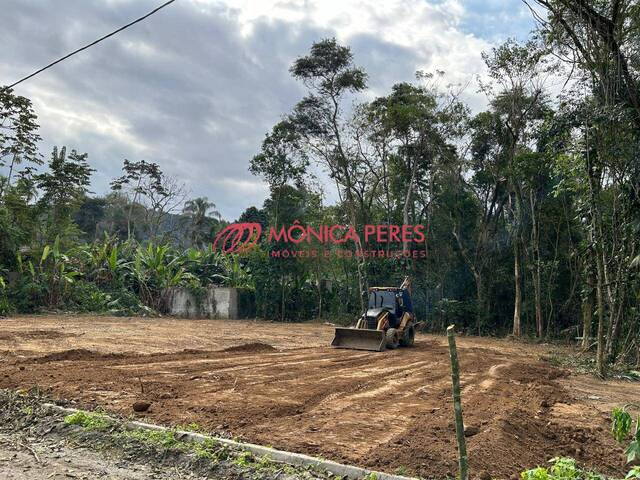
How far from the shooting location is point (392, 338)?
14.2 meters

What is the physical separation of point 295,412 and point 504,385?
444 cm

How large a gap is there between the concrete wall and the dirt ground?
49.2 ft

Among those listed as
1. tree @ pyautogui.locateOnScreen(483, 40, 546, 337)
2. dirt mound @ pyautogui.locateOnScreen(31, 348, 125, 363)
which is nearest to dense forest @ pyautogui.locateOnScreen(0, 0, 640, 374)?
tree @ pyautogui.locateOnScreen(483, 40, 546, 337)

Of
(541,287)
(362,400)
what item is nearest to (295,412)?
(362,400)

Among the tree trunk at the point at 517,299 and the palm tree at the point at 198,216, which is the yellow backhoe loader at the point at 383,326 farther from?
the palm tree at the point at 198,216

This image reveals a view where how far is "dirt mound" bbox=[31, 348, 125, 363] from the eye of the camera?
32.6 feet

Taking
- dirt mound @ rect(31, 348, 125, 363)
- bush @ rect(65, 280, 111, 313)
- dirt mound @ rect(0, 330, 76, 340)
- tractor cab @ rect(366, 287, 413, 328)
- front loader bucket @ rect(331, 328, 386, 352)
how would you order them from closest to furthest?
dirt mound @ rect(31, 348, 125, 363) < dirt mound @ rect(0, 330, 76, 340) < front loader bucket @ rect(331, 328, 386, 352) < tractor cab @ rect(366, 287, 413, 328) < bush @ rect(65, 280, 111, 313)

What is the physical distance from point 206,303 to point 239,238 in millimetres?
5061

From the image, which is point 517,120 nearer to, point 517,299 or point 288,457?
point 517,299

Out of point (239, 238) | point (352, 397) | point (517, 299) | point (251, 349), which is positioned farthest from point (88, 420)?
point (239, 238)

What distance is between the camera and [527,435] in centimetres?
568

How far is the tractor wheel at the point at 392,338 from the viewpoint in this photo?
46.3ft

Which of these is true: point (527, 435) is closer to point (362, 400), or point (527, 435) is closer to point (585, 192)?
point (362, 400)

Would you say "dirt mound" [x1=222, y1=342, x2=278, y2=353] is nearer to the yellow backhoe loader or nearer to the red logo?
the yellow backhoe loader
